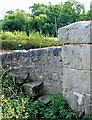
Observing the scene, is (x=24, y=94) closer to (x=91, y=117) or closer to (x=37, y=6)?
(x=91, y=117)

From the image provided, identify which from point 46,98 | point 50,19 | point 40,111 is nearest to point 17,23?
point 50,19

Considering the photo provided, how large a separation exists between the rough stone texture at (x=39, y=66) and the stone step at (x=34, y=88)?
0.10m

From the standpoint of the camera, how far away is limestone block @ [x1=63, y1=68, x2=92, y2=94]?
3314 millimetres

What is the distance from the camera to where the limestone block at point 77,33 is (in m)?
3.23

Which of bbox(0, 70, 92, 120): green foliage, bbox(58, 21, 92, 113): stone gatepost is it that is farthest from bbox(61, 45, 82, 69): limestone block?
bbox(0, 70, 92, 120): green foliage

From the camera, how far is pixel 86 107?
11.0ft

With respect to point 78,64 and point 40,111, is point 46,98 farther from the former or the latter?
point 78,64

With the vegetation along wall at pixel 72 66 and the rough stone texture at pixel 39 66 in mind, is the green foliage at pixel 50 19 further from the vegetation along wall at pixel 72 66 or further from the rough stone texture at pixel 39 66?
the vegetation along wall at pixel 72 66

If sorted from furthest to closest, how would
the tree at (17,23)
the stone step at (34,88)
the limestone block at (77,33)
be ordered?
the tree at (17,23), the stone step at (34,88), the limestone block at (77,33)

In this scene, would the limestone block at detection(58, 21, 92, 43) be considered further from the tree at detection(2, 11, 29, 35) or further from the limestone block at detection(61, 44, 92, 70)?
the tree at detection(2, 11, 29, 35)

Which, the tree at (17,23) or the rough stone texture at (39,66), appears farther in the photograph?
the tree at (17,23)

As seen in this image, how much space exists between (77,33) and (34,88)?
181 cm

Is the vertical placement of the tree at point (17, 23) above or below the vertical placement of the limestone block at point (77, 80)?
above

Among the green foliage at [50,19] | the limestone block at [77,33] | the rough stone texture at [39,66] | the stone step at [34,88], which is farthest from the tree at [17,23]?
the limestone block at [77,33]
